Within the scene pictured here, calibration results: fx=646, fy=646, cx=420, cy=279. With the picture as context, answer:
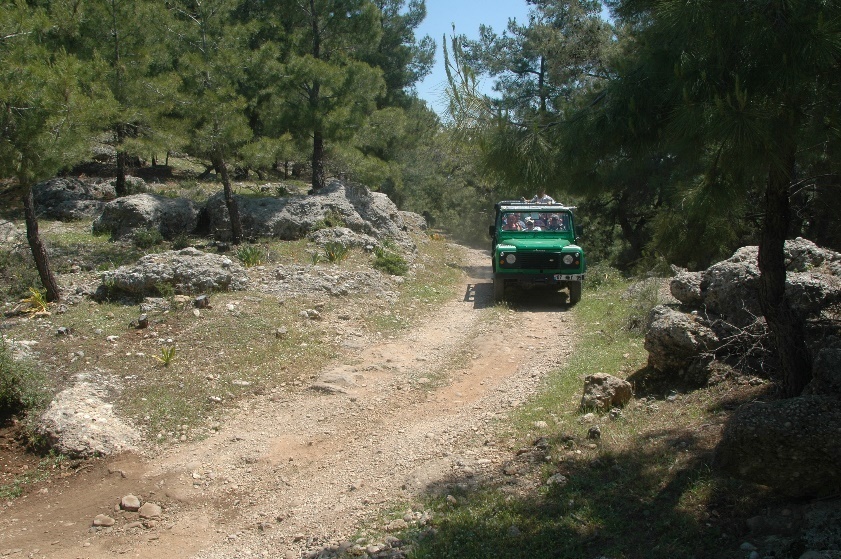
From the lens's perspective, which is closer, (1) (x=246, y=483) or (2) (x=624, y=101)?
(2) (x=624, y=101)

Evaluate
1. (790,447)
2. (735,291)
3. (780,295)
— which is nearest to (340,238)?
(735,291)

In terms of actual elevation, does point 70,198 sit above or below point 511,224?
above

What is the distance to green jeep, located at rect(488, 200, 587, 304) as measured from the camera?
41.3ft

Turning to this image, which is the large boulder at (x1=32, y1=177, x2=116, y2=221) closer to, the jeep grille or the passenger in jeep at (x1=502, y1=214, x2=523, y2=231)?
the passenger in jeep at (x1=502, y1=214, x2=523, y2=231)

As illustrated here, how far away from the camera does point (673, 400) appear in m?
6.46

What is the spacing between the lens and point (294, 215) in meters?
16.0

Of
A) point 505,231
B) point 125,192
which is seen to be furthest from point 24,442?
point 125,192

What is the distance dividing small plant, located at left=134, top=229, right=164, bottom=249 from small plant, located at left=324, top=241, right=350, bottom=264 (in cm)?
385

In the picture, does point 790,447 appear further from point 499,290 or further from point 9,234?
point 9,234

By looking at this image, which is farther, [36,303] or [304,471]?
[36,303]

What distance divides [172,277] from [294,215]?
5.83 m

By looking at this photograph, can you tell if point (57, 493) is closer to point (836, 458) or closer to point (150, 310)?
point (150, 310)

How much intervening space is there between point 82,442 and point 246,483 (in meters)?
1.84

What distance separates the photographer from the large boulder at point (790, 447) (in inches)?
148
